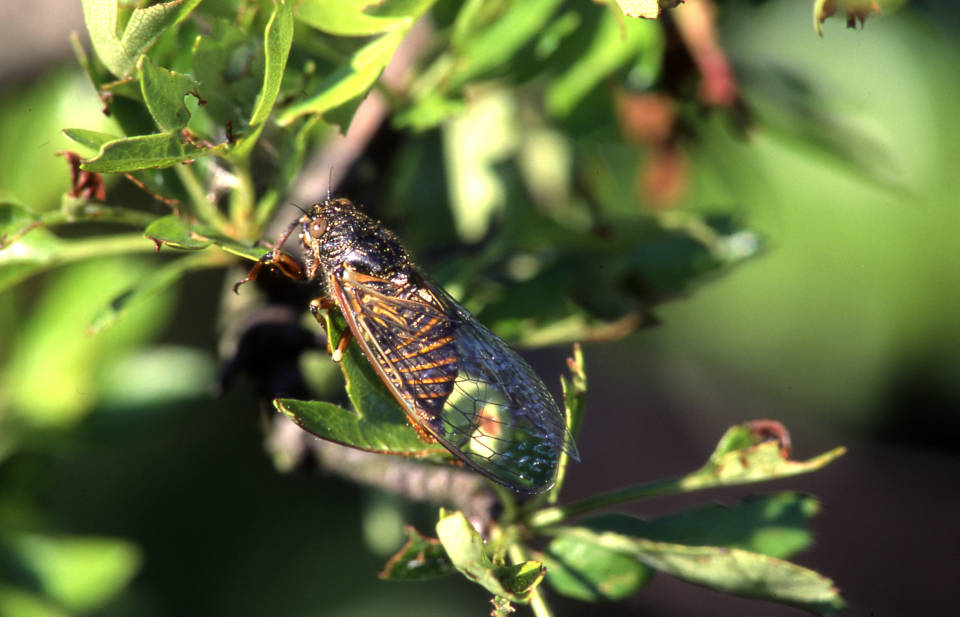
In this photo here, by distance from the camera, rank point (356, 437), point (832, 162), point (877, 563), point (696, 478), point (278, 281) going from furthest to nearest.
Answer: point (877, 563), point (832, 162), point (278, 281), point (696, 478), point (356, 437)

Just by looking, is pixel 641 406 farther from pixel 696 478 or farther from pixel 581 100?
pixel 696 478

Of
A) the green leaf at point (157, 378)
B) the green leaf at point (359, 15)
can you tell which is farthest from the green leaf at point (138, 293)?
the green leaf at point (157, 378)

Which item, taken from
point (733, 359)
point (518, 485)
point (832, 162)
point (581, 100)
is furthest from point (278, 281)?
point (733, 359)

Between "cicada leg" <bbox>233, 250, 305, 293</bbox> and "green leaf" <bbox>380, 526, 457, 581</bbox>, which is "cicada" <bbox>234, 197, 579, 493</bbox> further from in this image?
"green leaf" <bbox>380, 526, 457, 581</bbox>

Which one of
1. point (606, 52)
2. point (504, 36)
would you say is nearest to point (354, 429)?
point (504, 36)

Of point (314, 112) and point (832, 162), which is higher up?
point (832, 162)

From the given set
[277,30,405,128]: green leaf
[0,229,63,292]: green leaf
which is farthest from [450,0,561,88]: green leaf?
[0,229,63,292]: green leaf
